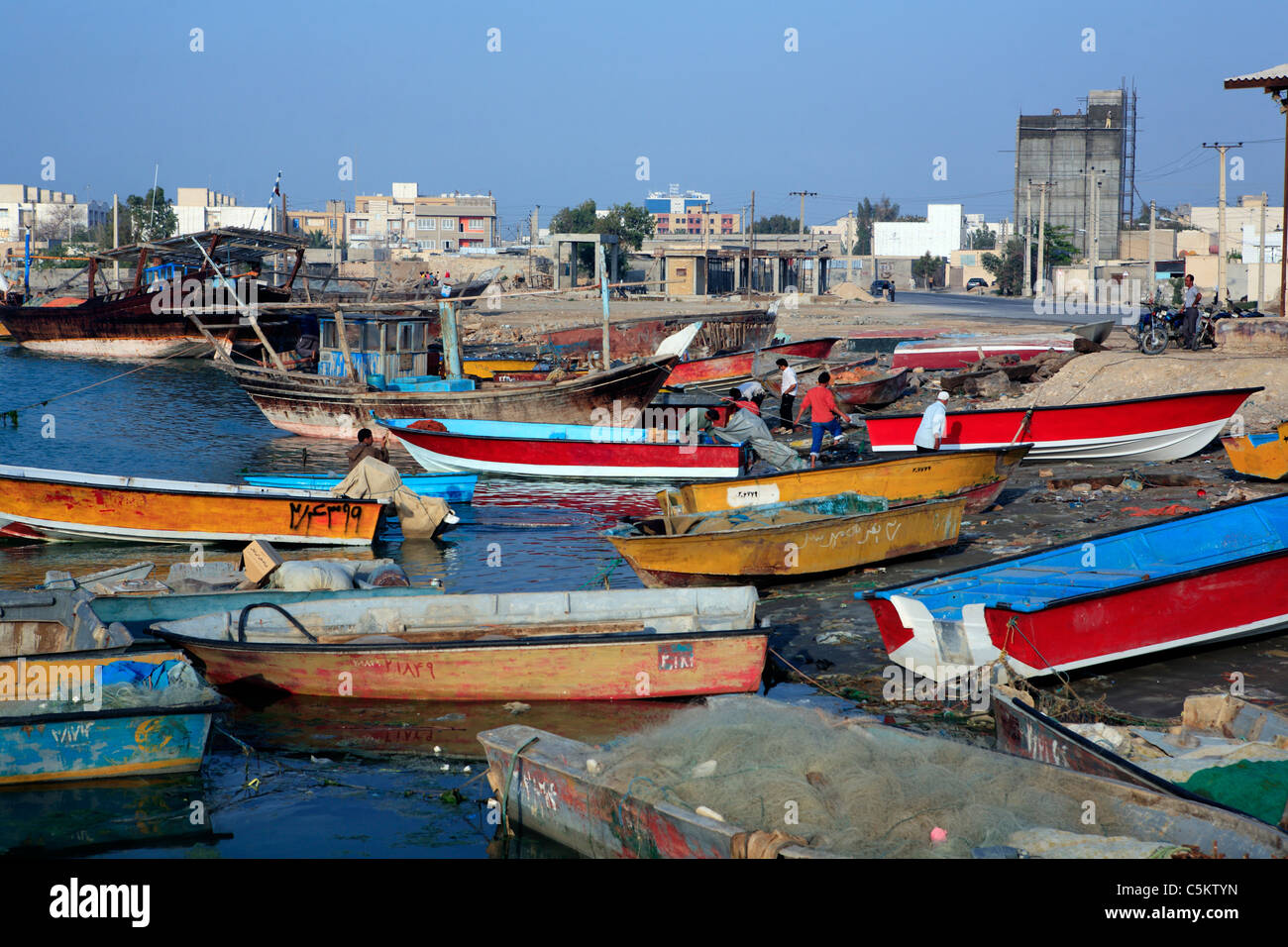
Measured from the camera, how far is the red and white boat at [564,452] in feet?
57.5

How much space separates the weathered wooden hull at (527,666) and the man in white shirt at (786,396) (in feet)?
40.7

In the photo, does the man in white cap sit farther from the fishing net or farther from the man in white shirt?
the fishing net

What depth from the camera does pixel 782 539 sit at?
36.1 ft

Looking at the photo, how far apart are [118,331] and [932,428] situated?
38034 mm

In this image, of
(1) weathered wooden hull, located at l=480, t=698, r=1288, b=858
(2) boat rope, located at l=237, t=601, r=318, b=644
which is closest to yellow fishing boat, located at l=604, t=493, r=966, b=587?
(2) boat rope, located at l=237, t=601, r=318, b=644

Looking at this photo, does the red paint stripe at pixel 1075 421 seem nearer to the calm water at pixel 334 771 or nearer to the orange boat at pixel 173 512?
the calm water at pixel 334 771

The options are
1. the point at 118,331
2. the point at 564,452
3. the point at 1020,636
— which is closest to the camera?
the point at 1020,636

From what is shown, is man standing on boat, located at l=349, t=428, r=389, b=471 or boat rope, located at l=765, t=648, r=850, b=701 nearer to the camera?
boat rope, located at l=765, t=648, r=850, b=701

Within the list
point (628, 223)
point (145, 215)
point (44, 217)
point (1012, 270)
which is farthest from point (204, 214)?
point (1012, 270)

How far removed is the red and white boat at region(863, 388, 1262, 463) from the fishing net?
36.2ft

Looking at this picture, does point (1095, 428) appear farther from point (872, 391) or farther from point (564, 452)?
point (564, 452)

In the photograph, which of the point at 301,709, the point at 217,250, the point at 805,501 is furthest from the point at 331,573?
the point at 217,250

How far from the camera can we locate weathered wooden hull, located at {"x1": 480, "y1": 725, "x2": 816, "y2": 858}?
511 cm
